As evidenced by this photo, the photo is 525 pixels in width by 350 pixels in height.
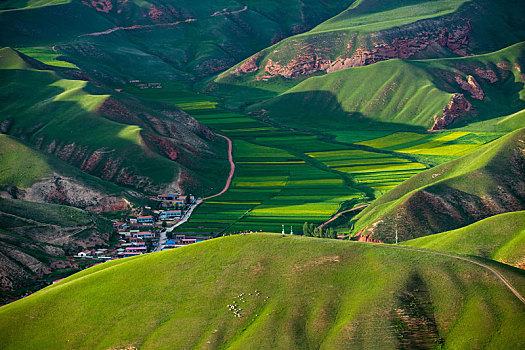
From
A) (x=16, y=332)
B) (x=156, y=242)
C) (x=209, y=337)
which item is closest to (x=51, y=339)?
(x=16, y=332)

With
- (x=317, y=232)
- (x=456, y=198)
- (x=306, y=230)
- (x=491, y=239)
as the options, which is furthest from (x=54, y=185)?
(x=491, y=239)

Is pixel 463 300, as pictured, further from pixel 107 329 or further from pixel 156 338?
pixel 107 329

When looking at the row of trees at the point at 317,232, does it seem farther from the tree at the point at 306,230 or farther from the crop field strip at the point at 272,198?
the crop field strip at the point at 272,198

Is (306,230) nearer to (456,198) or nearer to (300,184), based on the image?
(456,198)

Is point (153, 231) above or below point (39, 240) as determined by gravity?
below

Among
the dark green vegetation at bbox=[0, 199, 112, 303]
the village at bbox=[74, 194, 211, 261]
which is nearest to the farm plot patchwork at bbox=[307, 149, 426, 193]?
the village at bbox=[74, 194, 211, 261]

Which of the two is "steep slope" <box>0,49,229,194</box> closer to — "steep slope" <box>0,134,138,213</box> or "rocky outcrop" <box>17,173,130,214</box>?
"steep slope" <box>0,134,138,213</box>

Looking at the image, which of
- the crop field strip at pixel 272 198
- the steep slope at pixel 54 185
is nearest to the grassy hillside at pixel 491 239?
the crop field strip at pixel 272 198
